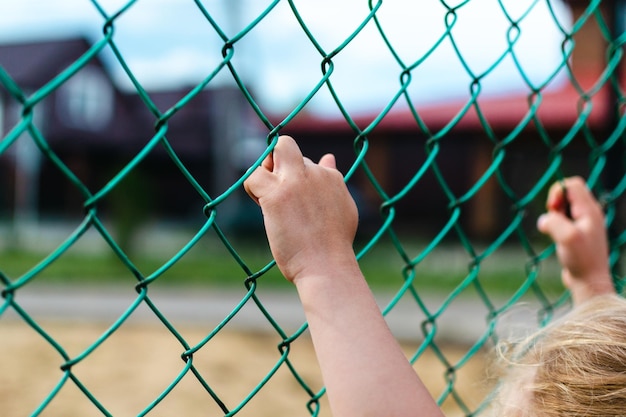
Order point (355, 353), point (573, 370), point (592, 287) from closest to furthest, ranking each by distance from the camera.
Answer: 1. point (355, 353)
2. point (573, 370)
3. point (592, 287)

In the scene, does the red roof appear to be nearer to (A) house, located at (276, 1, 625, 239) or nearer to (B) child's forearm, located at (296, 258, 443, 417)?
(A) house, located at (276, 1, 625, 239)

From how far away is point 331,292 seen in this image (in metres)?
0.77

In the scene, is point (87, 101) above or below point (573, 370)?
above

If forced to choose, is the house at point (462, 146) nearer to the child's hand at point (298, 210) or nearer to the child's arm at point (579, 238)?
the child's arm at point (579, 238)

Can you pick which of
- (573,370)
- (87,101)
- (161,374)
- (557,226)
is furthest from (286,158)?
(87,101)

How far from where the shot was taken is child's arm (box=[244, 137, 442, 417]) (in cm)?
73

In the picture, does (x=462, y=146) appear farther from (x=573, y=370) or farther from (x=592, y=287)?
(x=573, y=370)

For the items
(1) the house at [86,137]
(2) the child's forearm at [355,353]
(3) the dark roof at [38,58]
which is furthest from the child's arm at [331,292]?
(3) the dark roof at [38,58]

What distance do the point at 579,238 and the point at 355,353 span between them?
2.52 ft

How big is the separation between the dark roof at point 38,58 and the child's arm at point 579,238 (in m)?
19.6

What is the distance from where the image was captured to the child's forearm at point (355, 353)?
0.73 meters

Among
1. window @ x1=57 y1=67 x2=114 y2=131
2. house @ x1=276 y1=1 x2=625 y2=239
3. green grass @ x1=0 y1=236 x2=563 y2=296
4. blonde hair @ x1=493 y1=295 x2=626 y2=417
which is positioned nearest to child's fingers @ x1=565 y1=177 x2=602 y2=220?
blonde hair @ x1=493 y1=295 x2=626 y2=417

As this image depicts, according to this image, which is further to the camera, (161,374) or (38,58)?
(38,58)

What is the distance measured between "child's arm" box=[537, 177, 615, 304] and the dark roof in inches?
771
